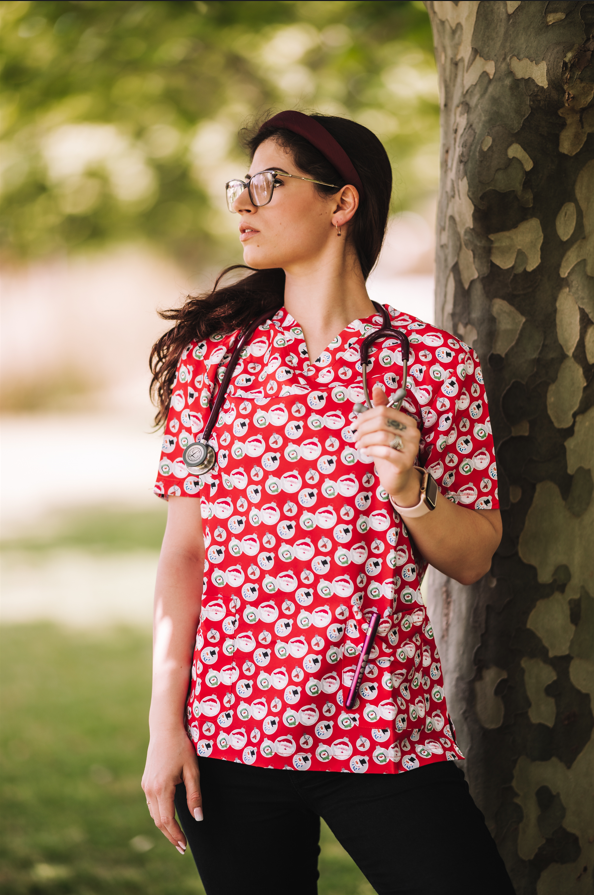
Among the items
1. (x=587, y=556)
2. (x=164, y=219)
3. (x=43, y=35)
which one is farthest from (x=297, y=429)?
(x=164, y=219)

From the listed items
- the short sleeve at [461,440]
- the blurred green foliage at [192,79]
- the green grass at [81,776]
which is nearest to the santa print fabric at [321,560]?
the short sleeve at [461,440]

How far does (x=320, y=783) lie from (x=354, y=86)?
240 inches

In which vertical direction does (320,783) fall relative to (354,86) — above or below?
below

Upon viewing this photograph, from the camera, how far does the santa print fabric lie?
168 cm

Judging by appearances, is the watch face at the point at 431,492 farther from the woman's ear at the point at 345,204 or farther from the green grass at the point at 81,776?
the green grass at the point at 81,776

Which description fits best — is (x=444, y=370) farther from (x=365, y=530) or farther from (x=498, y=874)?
(x=498, y=874)

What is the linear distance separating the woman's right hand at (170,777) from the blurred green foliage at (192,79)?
154cm

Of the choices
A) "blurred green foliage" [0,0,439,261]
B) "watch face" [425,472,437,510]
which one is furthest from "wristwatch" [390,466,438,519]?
"blurred green foliage" [0,0,439,261]

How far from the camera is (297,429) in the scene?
1.77 metres

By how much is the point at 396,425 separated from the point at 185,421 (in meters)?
0.57

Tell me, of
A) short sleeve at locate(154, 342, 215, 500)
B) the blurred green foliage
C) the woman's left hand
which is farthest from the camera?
the blurred green foliage

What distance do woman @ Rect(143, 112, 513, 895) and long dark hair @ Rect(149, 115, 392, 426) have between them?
0.02 meters

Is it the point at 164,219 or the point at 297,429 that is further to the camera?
the point at 164,219

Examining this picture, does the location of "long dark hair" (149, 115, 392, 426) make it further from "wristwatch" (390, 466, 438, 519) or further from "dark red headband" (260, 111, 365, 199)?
"wristwatch" (390, 466, 438, 519)
